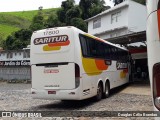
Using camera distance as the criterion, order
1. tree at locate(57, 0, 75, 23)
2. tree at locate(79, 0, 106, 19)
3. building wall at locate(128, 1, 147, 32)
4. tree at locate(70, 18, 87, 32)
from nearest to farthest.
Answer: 1. building wall at locate(128, 1, 147, 32)
2. tree at locate(70, 18, 87, 32)
3. tree at locate(79, 0, 106, 19)
4. tree at locate(57, 0, 75, 23)

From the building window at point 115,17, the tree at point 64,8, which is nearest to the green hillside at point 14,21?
the tree at point 64,8

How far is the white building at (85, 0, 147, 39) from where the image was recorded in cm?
4072

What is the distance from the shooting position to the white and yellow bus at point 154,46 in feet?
12.9

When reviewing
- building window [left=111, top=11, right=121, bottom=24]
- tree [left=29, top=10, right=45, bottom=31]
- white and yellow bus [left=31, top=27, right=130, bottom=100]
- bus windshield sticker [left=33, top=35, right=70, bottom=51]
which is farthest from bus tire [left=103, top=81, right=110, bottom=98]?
tree [left=29, top=10, right=45, bottom=31]

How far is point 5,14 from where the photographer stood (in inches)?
5487

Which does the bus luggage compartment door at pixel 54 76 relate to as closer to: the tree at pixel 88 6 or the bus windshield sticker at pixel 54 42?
the bus windshield sticker at pixel 54 42

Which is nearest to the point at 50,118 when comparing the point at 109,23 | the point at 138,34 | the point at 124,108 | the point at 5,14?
the point at 124,108

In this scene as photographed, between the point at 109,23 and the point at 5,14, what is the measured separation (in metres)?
104

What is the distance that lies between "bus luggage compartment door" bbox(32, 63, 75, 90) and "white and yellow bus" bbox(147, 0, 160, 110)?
7.98 meters

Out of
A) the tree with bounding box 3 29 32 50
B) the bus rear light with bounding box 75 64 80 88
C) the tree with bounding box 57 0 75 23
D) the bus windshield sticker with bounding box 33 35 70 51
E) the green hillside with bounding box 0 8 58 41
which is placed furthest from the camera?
the green hillside with bounding box 0 8 58 41

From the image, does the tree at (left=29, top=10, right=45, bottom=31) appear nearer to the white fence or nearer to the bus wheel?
the white fence

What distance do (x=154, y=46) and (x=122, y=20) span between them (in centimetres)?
3797

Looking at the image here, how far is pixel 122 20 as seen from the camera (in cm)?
4141

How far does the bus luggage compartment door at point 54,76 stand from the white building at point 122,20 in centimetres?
2898
